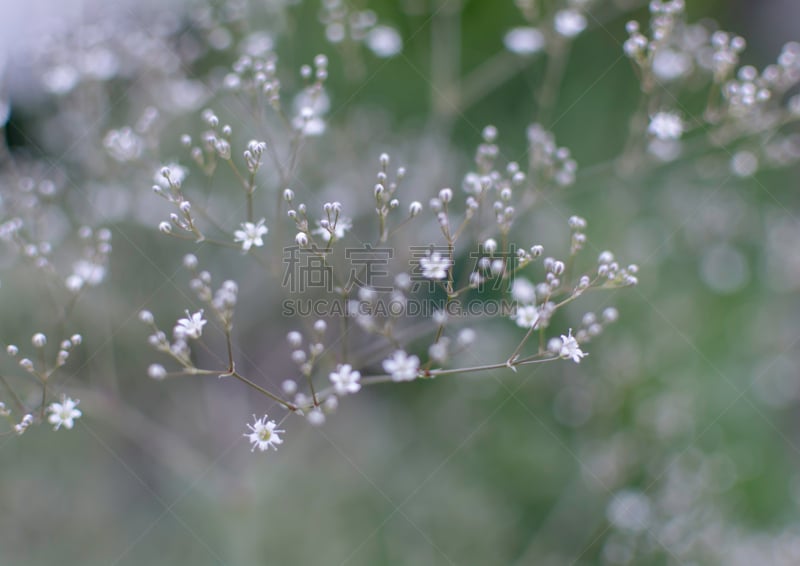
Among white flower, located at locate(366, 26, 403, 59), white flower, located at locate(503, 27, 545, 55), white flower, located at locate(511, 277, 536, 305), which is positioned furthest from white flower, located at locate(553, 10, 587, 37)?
white flower, located at locate(511, 277, 536, 305)

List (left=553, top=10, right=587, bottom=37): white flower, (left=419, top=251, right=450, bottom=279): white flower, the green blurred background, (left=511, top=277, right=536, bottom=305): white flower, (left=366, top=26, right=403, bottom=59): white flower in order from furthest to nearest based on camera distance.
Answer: the green blurred background, (left=366, top=26, right=403, bottom=59): white flower, (left=553, top=10, right=587, bottom=37): white flower, (left=511, top=277, right=536, bottom=305): white flower, (left=419, top=251, right=450, bottom=279): white flower

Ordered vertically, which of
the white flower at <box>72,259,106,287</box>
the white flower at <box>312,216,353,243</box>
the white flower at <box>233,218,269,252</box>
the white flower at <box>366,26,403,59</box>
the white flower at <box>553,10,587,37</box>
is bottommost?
the white flower at <box>312,216,353,243</box>

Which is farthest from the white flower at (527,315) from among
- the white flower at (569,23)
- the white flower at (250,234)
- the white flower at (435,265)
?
the white flower at (569,23)

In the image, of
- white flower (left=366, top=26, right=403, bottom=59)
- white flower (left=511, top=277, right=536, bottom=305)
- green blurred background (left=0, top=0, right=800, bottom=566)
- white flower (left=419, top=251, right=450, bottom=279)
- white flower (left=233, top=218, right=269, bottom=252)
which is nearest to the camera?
white flower (left=419, top=251, right=450, bottom=279)

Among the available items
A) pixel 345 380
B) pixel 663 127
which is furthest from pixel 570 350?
pixel 663 127

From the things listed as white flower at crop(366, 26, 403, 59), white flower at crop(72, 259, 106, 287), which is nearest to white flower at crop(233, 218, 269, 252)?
white flower at crop(72, 259, 106, 287)

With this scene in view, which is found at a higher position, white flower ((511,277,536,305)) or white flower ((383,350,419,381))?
white flower ((383,350,419,381))

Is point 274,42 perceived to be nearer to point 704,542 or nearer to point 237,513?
point 237,513

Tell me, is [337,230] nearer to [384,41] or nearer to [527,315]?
[527,315]

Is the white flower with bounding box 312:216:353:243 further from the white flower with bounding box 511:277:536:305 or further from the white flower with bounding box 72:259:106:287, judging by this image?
the white flower with bounding box 72:259:106:287

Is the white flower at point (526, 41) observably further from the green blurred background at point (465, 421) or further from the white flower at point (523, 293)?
the white flower at point (523, 293)

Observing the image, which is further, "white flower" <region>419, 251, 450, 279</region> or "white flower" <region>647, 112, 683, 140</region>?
"white flower" <region>647, 112, 683, 140</region>
